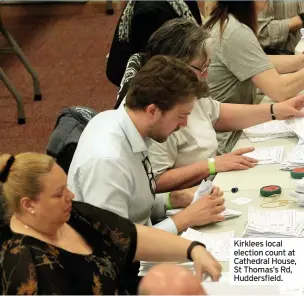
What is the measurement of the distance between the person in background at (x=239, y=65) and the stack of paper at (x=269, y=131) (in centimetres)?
12

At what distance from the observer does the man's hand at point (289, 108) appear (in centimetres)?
349

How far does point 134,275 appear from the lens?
233cm

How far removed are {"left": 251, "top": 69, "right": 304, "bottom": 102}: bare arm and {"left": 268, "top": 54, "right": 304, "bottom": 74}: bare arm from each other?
1.99ft

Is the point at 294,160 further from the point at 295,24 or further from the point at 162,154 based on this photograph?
the point at 295,24

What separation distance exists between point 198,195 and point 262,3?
162cm

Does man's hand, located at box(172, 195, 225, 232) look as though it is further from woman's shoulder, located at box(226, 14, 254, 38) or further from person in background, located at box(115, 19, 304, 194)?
woman's shoulder, located at box(226, 14, 254, 38)

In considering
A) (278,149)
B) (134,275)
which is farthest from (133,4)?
(134,275)

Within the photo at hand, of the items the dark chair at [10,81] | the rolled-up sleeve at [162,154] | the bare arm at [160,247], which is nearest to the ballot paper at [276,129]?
the rolled-up sleeve at [162,154]

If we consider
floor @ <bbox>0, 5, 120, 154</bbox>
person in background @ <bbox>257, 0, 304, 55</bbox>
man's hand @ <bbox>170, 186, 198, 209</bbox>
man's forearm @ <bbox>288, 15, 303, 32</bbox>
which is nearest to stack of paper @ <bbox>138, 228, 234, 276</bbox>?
man's hand @ <bbox>170, 186, 198, 209</bbox>

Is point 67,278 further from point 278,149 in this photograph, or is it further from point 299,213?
point 278,149

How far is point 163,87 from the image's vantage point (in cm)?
258

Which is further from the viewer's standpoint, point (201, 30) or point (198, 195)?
point (201, 30)

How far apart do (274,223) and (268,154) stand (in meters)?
0.66

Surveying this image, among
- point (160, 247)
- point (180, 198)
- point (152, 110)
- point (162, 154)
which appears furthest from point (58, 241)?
point (162, 154)
